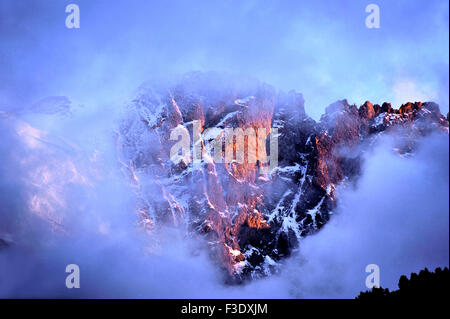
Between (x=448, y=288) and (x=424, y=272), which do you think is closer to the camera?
(x=448, y=288)
